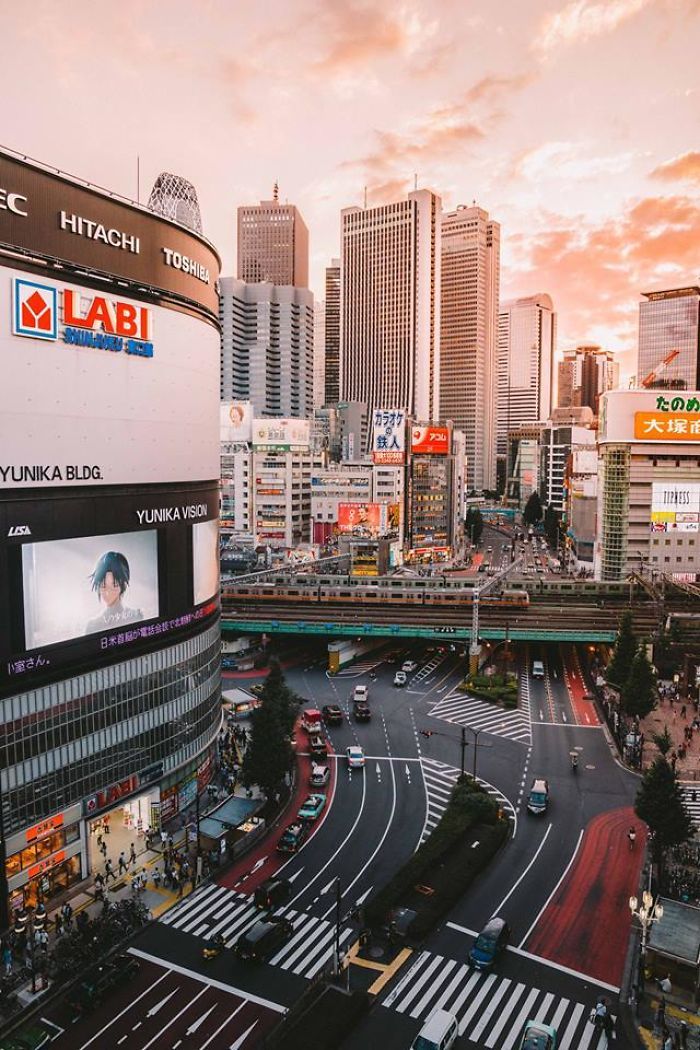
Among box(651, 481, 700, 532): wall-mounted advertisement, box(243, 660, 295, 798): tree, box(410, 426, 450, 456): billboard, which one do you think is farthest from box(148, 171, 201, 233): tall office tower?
box(410, 426, 450, 456): billboard

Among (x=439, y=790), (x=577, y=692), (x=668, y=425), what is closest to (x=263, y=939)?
(x=439, y=790)

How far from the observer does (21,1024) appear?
31.2m

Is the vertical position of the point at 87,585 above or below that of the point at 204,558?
below

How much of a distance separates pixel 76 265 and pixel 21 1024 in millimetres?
35763

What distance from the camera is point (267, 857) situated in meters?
44.6

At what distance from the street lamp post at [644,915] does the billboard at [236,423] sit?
136 meters

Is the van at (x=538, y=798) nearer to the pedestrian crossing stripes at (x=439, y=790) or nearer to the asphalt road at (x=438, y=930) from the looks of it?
the asphalt road at (x=438, y=930)

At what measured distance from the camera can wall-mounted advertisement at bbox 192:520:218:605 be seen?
50750mm

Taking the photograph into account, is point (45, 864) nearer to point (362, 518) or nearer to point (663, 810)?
point (663, 810)

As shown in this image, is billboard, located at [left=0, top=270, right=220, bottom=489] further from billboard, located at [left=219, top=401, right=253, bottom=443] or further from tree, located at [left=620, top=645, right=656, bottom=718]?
billboard, located at [left=219, top=401, right=253, bottom=443]

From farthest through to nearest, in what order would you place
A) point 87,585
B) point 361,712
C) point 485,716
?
point 485,716 < point 361,712 < point 87,585

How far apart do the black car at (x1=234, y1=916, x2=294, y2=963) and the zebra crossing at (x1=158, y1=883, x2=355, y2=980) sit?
13.0 inches

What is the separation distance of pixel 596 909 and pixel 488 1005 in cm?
1007

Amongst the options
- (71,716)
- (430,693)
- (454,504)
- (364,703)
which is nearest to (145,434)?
(71,716)
